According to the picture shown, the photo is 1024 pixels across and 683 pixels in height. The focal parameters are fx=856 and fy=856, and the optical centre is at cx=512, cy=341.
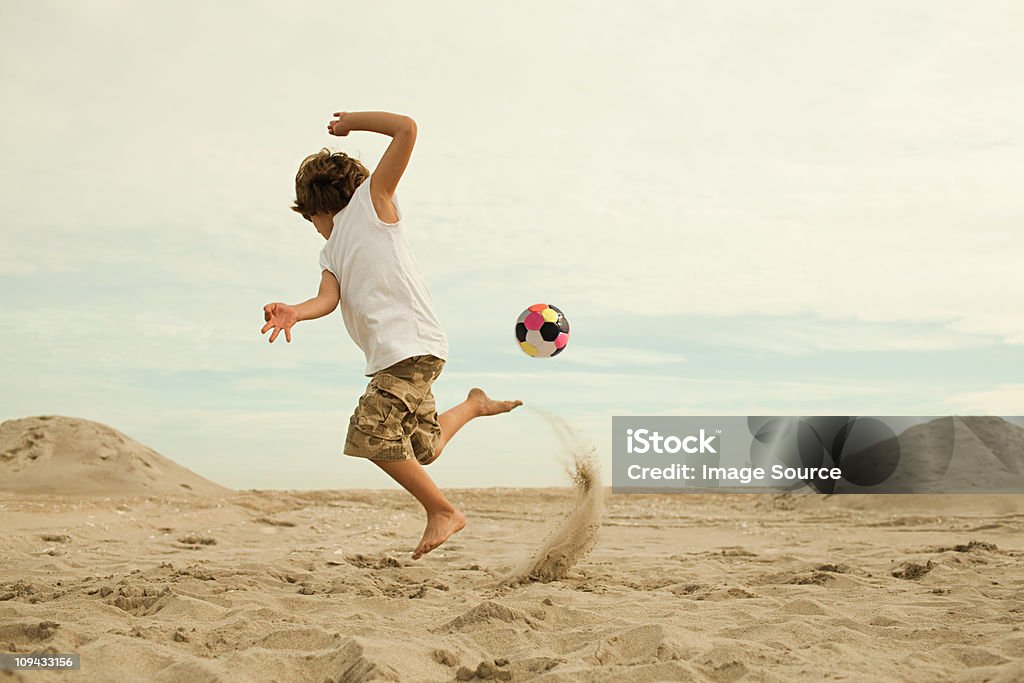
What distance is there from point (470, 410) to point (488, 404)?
0.40 feet

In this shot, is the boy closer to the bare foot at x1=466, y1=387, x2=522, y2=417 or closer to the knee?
the knee

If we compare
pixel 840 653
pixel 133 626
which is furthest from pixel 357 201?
pixel 840 653

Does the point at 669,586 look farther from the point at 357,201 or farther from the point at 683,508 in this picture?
the point at 683,508

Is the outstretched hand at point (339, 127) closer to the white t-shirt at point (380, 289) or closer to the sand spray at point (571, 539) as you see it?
the white t-shirt at point (380, 289)

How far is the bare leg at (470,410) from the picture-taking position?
4.71 meters

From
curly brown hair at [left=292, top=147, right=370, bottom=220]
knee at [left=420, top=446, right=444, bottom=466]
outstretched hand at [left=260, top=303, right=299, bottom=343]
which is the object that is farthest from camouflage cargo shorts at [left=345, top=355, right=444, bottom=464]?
curly brown hair at [left=292, top=147, right=370, bottom=220]

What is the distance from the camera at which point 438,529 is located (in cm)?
438

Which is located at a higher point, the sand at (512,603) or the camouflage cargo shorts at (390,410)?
the camouflage cargo shorts at (390,410)

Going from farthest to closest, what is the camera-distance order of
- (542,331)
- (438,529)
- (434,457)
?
(542,331)
(434,457)
(438,529)

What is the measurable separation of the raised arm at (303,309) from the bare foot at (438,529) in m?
1.18

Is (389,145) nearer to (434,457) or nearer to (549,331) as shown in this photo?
(434,457)

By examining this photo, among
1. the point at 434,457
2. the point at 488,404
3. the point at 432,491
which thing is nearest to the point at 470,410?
the point at 488,404

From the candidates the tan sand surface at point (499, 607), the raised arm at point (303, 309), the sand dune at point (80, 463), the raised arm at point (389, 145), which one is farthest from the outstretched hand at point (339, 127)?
the sand dune at point (80, 463)

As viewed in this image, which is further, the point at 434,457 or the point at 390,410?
the point at 434,457
